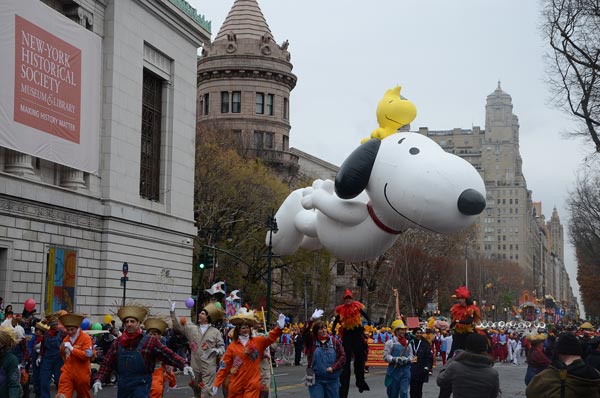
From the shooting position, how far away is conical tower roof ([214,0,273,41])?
271 feet

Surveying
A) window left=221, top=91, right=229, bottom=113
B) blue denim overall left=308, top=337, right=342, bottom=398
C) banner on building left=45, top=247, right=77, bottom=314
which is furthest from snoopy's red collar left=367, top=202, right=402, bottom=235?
window left=221, top=91, right=229, bottom=113

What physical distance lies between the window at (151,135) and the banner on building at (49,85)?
4.46 m

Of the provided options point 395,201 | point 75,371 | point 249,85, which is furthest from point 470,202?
point 249,85

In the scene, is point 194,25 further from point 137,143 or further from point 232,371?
point 232,371

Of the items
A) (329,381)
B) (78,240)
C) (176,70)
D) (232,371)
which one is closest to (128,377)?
(232,371)

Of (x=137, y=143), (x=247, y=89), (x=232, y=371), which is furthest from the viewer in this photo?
(x=247, y=89)

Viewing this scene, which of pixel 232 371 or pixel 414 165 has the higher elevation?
pixel 414 165

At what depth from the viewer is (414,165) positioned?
15031mm

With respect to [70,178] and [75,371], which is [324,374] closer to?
[75,371]

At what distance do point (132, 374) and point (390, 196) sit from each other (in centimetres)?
530

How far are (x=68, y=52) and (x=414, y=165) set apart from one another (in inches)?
855

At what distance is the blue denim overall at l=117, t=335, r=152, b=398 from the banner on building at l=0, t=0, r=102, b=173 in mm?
19516

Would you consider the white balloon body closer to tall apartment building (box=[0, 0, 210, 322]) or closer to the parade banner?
tall apartment building (box=[0, 0, 210, 322])

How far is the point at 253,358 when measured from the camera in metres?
13.5
